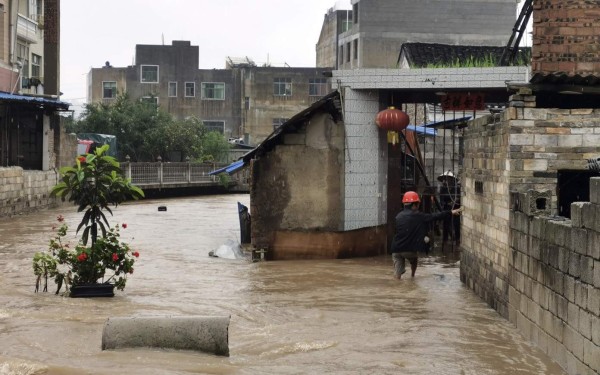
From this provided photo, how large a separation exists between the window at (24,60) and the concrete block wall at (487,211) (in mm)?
27263

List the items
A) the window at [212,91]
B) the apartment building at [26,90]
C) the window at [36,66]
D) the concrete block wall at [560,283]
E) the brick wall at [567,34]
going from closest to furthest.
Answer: the concrete block wall at [560,283] < the brick wall at [567,34] < the apartment building at [26,90] < the window at [36,66] < the window at [212,91]

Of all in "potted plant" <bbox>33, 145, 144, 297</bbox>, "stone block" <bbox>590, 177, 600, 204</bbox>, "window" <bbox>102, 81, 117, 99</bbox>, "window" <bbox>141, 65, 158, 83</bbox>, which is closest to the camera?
"stone block" <bbox>590, 177, 600, 204</bbox>

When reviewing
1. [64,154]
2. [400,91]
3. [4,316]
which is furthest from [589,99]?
[64,154]

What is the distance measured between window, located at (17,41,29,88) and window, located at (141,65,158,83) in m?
23.8

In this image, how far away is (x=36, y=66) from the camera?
43.1 meters

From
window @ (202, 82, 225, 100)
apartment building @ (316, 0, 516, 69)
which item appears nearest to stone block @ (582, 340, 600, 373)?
apartment building @ (316, 0, 516, 69)

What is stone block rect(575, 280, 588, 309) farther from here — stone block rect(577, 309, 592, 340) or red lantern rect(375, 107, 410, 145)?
red lantern rect(375, 107, 410, 145)

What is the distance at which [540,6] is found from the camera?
1708cm

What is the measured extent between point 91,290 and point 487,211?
6.09 m

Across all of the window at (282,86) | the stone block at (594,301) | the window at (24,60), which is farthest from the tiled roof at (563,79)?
the window at (282,86)

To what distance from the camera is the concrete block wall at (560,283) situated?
29.6 feet

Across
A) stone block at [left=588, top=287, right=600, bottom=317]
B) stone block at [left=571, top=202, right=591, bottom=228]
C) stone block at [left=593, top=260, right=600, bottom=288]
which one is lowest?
stone block at [left=588, top=287, right=600, bottom=317]

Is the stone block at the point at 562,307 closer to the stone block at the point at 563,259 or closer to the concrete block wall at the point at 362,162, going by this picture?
the stone block at the point at 563,259

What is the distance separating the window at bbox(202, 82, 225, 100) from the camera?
213ft
